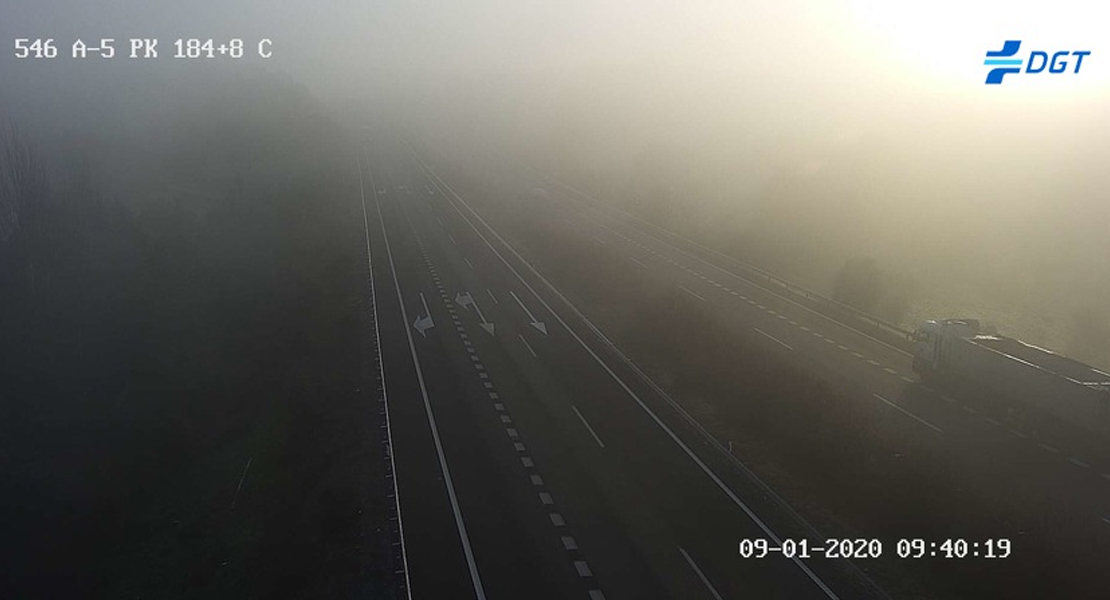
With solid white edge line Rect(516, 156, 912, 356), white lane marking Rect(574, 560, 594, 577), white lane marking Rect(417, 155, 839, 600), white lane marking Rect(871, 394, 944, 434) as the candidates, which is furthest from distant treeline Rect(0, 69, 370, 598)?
solid white edge line Rect(516, 156, 912, 356)

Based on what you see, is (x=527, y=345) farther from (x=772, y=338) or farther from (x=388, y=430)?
(x=388, y=430)

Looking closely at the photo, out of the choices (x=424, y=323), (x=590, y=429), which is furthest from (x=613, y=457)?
(x=424, y=323)

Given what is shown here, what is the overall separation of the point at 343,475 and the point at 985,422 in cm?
2090

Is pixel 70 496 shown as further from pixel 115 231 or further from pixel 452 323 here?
pixel 115 231

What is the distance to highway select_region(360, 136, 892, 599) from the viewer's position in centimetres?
1948

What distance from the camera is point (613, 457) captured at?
27062 mm

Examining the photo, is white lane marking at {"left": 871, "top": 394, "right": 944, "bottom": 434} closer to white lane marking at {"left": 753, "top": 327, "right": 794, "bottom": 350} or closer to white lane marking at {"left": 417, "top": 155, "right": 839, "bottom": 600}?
white lane marking at {"left": 417, "top": 155, "right": 839, "bottom": 600}

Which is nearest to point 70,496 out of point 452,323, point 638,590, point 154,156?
point 452,323

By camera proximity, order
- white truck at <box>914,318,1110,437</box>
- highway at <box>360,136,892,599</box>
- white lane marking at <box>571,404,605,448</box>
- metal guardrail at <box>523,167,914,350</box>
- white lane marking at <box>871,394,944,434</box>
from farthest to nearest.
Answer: metal guardrail at <box>523,167,914,350</box> → white lane marking at <box>871,394,944,434</box> → white lane marking at <box>571,404,605,448</box> → white truck at <box>914,318,1110,437</box> → highway at <box>360,136,892,599</box>

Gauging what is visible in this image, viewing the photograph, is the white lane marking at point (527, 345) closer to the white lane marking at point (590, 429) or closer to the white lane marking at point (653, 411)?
the white lane marking at point (653, 411)

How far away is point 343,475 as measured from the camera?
26938 mm

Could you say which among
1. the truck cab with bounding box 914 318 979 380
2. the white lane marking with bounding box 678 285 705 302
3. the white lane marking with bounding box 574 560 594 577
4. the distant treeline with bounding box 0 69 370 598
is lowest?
the distant treeline with bounding box 0 69 370 598

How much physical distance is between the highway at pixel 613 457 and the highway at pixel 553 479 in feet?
0.21

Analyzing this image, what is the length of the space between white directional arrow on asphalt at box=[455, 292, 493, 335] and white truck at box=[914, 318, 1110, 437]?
62.1ft
